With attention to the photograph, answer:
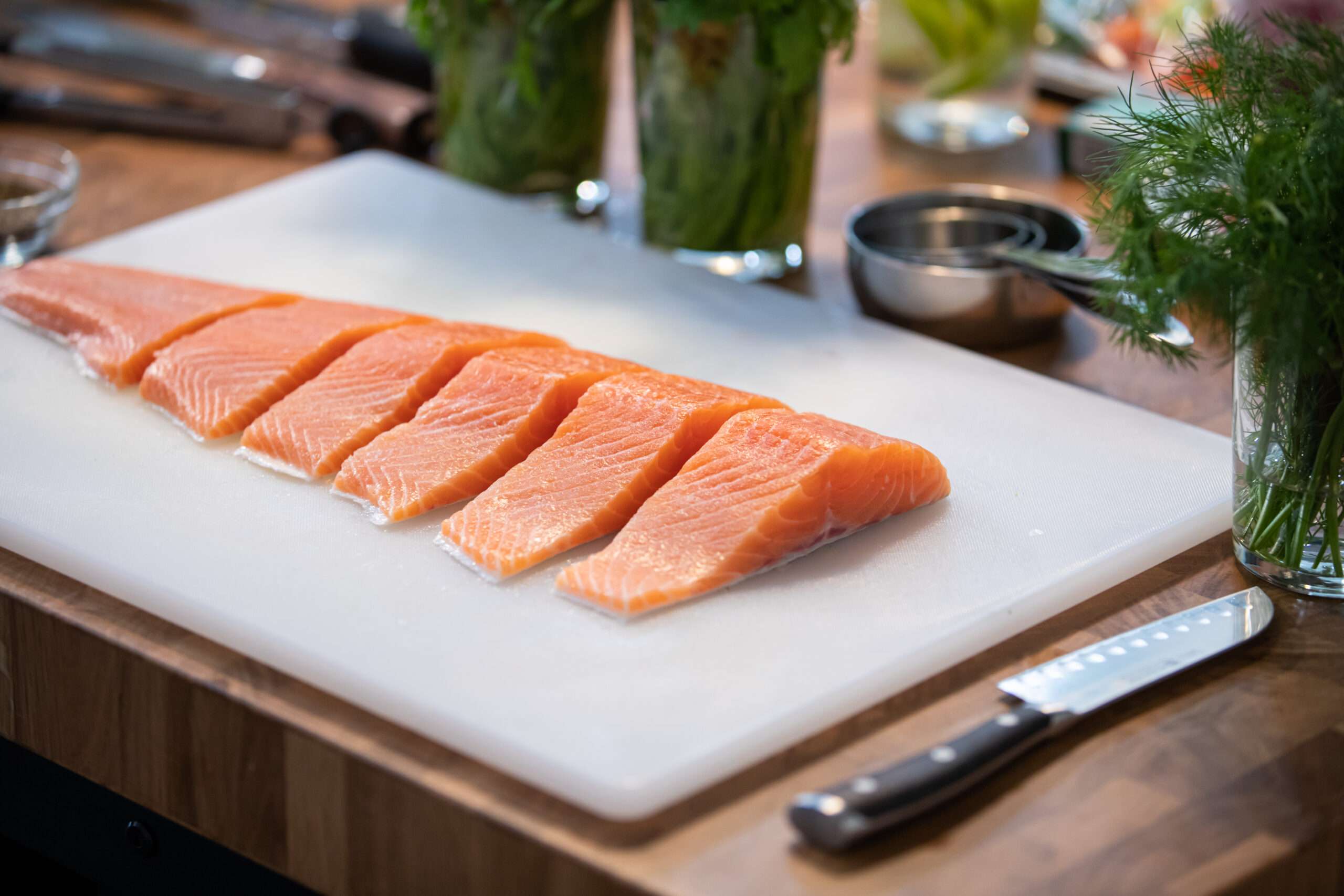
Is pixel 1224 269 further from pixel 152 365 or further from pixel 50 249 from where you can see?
pixel 50 249

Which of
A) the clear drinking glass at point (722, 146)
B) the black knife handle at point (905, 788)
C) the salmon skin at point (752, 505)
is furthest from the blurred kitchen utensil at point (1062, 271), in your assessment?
the black knife handle at point (905, 788)

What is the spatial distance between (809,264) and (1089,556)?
117cm

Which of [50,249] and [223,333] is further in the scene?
[50,249]

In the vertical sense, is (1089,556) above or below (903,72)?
below

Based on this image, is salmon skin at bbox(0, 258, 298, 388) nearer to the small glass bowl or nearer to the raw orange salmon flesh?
the raw orange salmon flesh

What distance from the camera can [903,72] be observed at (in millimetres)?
3096

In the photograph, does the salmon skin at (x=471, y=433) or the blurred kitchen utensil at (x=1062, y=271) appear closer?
the salmon skin at (x=471, y=433)

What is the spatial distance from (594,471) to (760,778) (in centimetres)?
56

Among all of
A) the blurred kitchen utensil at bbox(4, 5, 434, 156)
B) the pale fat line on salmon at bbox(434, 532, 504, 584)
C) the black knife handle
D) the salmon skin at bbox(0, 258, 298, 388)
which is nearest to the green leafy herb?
the salmon skin at bbox(0, 258, 298, 388)

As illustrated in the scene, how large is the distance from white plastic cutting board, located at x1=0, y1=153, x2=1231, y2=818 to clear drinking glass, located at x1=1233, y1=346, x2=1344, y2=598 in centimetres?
12

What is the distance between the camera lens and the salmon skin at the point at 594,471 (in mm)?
1684

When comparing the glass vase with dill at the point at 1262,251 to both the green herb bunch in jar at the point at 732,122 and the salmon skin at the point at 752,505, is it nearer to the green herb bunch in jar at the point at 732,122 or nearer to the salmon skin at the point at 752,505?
the salmon skin at the point at 752,505

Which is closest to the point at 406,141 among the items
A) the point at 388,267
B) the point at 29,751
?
the point at 388,267

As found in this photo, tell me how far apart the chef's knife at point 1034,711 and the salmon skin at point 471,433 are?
711 mm
